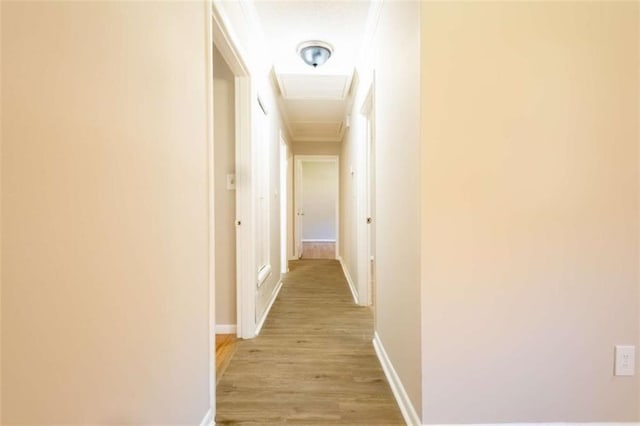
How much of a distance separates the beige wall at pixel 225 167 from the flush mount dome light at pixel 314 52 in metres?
0.67

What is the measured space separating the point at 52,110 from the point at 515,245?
158 centimetres

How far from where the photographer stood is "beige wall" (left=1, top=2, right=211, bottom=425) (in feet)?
1.89

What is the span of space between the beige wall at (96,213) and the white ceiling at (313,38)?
1225 millimetres

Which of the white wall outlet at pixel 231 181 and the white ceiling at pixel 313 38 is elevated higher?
the white ceiling at pixel 313 38

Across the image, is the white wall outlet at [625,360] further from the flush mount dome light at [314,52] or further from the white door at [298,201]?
the white door at [298,201]

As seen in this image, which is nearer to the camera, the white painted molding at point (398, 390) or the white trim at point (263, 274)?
the white painted molding at point (398, 390)

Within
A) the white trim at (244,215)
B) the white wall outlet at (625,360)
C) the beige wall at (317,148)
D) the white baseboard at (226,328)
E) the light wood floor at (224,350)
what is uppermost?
the beige wall at (317,148)

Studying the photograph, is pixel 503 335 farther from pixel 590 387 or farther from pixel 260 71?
pixel 260 71

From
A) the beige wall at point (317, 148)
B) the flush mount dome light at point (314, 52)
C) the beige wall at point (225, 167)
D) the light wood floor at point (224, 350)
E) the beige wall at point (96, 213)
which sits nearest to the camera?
the beige wall at point (96, 213)

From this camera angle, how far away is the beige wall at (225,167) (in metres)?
2.57

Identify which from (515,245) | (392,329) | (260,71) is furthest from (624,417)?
(260,71)

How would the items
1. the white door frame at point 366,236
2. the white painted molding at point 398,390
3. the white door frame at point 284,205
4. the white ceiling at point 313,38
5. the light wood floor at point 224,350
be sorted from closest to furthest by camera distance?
1. the white painted molding at point 398,390
2. the light wood floor at point 224,350
3. the white ceiling at point 313,38
4. the white door frame at point 366,236
5. the white door frame at point 284,205

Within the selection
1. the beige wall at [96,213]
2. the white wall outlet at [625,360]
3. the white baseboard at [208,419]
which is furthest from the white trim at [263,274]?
the white wall outlet at [625,360]

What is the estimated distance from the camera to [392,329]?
184 centimetres
